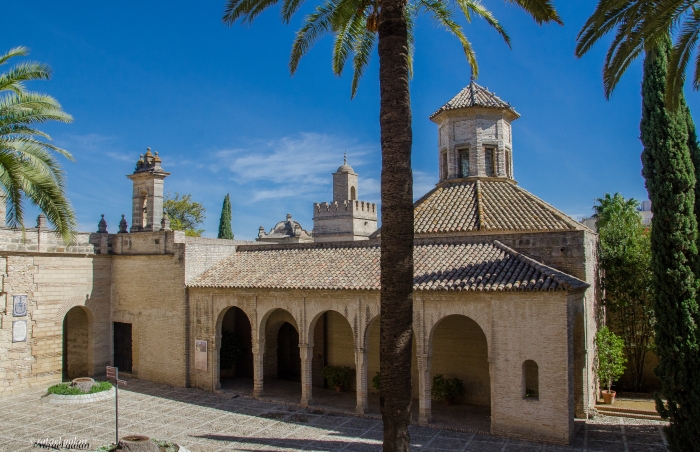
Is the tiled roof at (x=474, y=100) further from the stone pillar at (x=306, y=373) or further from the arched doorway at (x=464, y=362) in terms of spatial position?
the stone pillar at (x=306, y=373)

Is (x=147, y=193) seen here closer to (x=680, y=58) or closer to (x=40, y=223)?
(x=40, y=223)

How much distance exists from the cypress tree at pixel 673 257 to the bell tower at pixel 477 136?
26.1ft

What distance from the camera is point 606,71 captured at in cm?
1138

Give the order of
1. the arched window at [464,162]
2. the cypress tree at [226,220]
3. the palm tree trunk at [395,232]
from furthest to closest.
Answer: the cypress tree at [226,220] → the arched window at [464,162] → the palm tree trunk at [395,232]

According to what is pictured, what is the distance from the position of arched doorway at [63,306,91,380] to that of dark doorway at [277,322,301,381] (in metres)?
7.47

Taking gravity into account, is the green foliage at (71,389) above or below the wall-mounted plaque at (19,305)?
below

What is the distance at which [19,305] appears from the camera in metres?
19.4

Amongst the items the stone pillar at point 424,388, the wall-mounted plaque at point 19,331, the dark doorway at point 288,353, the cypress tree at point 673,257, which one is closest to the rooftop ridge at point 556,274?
the cypress tree at point 673,257

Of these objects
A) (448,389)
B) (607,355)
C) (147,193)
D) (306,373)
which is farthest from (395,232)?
(147,193)

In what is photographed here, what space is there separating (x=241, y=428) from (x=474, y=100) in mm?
14417

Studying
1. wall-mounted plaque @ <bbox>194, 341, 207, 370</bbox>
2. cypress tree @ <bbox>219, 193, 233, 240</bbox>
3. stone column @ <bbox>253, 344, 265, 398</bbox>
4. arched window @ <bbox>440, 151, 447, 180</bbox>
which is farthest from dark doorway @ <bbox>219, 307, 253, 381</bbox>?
cypress tree @ <bbox>219, 193, 233, 240</bbox>

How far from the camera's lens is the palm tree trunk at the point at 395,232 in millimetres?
8461

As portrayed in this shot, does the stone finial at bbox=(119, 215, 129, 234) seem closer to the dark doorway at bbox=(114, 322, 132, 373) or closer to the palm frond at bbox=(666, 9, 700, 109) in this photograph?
the dark doorway at bbox=(114, 322, 132, 373)

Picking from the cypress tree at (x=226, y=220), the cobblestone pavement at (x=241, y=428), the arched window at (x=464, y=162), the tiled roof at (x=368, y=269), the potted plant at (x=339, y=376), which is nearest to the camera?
the cobblestone pavement at (x=241, y=428)
